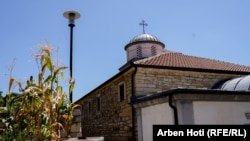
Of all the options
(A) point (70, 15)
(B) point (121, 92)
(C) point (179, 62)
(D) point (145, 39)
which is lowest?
(B) point (121, 92)

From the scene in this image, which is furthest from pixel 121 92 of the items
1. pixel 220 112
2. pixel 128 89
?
pixel 220 112

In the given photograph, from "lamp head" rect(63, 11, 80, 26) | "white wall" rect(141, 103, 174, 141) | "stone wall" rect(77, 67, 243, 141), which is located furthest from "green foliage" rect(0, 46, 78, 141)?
"stone wall" rect(77, 67, 243, 141)

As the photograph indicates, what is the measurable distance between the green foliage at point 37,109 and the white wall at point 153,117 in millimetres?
4523

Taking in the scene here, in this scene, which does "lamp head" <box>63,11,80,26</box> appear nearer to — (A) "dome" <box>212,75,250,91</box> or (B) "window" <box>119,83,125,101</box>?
(B) "window" <box>119,83,125,101</box>

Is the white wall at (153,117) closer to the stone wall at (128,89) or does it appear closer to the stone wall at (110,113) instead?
the stone wall at (128,89)

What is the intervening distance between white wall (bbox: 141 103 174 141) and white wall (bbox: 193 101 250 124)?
2.92 feet

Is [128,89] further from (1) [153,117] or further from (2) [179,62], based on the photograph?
(2) [179,62]

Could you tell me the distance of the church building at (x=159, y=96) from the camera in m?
8.25

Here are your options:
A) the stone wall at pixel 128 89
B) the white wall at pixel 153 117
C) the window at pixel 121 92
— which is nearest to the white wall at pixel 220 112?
the white wall at pixel 153 117

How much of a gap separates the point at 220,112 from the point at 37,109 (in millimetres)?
6188

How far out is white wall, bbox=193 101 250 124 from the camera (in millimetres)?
8234

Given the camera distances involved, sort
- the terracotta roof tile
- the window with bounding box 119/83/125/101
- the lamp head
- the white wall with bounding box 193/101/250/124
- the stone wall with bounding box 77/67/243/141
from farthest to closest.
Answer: the window with bounding box 119/83/125/101 < the terracotta roof tile < the stone wall with bounding box 77/67/243/141 < the white wall with bounding box 193/101/250/124 < the lamp head

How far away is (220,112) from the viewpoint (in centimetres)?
852

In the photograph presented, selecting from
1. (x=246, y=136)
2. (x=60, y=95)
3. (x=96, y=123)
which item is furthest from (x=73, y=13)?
(x=96, y=123)
